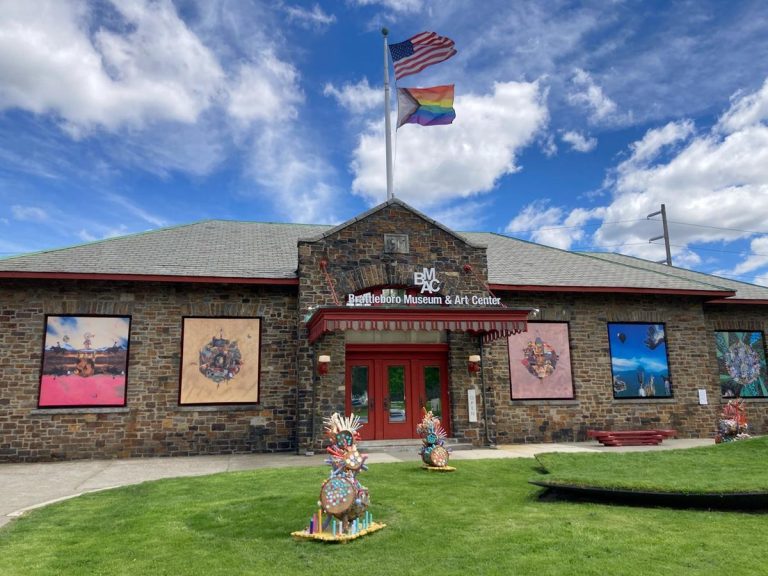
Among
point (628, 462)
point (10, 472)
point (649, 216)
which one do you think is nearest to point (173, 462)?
point (10, 472)

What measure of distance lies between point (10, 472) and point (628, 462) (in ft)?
41.3

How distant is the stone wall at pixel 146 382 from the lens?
13.8 meters

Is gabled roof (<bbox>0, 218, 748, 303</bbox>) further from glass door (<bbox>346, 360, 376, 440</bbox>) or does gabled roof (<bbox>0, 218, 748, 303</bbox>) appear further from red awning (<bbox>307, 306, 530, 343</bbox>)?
glass door (<bbox>346, 360, 376, 440</bbox>)

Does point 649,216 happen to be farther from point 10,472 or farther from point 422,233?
point 10,472

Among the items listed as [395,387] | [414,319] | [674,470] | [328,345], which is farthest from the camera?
[395,387]

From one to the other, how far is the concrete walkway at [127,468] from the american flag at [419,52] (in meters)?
10.8

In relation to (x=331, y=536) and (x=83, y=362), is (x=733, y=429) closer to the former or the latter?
(x=331, y=536)

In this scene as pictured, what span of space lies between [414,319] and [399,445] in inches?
143

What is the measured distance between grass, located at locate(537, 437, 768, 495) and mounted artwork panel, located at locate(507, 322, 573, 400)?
615 centimetres

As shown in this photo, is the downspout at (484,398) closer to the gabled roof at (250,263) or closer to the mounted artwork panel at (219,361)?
the gabled roof at (250,263)

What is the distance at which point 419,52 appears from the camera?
16.1 m

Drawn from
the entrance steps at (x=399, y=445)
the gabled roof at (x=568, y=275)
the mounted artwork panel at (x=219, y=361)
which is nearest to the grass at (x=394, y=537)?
the entrance steps at (x=399, y=445)

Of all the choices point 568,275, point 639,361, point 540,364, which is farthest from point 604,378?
point 568,275

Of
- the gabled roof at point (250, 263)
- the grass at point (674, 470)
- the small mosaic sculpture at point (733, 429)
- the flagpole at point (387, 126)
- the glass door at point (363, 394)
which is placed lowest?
the grass at point (674, 470)
